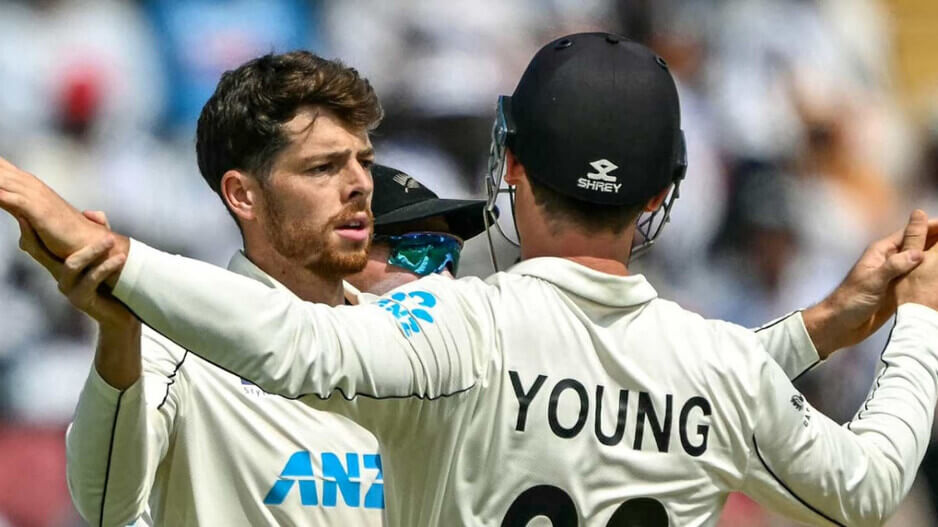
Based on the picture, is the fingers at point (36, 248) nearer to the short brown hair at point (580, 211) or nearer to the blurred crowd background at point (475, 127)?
the short brown hair at point (580, 211)

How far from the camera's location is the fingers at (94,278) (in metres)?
1.82

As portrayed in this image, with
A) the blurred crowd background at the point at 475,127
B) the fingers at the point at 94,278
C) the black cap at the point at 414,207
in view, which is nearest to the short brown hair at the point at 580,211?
the fingers at the point at 94,278

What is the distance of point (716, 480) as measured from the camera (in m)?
2.31

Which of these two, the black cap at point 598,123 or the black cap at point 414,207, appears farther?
the black cap at point 414,207

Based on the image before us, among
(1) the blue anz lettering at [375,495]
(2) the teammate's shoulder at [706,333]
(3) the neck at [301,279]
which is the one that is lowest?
(1) the blue anz lettering at [375,495]

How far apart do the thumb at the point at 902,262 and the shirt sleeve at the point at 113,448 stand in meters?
1.34

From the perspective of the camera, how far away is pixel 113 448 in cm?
256

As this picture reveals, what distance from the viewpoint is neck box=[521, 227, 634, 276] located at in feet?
7.47

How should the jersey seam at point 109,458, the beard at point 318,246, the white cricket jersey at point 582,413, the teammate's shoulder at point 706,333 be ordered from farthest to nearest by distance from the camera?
1. the beard at point 318,246
2. the jersey seam at point 109,458
3. the teammate's shoulder at point 706,333
4. the white cricket jersey at point 582,413

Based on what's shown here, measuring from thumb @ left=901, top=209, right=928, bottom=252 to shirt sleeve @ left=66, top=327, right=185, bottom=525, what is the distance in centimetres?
138

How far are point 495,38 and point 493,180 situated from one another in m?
4.15

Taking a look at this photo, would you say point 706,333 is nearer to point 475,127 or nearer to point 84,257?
point 84,257

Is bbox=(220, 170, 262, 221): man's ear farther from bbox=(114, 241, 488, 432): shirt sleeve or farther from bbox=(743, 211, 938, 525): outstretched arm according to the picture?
bbox=(743, 211, 938, 525): outstretched arm

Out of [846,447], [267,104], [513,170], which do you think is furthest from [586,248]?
[267,104]
